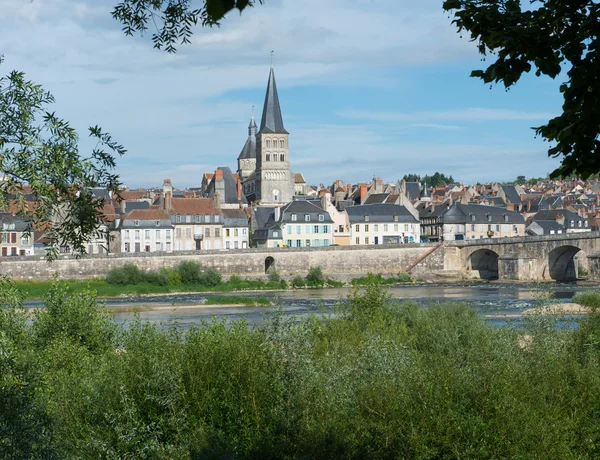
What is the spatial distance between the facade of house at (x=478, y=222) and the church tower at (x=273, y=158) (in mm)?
19237

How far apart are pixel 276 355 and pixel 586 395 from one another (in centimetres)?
474

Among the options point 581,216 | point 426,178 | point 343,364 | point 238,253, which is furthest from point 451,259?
point 426,178

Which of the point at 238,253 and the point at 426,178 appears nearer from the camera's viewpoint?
the point at 238,253

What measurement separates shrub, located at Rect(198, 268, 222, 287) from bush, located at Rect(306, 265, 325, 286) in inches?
247

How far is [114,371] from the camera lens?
13.1m

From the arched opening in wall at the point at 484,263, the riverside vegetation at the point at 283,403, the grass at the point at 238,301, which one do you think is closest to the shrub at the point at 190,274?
the grass at the point at 238,301

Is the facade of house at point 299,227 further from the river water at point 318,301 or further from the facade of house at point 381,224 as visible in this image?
the river water at point 318,301

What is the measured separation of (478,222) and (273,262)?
1937 centimetres

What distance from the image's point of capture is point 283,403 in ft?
39.3

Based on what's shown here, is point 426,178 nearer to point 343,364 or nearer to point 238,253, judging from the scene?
point 238,253

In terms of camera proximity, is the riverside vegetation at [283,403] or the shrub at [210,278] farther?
the shrub at [210,278]

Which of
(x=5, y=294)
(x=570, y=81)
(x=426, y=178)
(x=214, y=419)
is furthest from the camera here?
(x=426, y=178)

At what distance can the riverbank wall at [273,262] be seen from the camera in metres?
54.2

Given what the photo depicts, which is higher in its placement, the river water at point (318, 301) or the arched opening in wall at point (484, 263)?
the arched opening in wall at point (484, 263)
